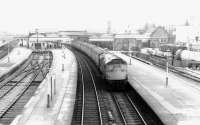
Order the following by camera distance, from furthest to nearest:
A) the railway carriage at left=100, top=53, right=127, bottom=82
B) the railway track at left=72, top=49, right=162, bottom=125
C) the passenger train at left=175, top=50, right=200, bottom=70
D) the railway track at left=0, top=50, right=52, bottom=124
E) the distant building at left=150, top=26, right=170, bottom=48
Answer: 1. the distant building at left=150, top=26, right=170, bottom=48
2. the passenger train at left=175, top=50, right=200, bottom=70
3. the railway carriage at left=100, top=53, right=127, bottom=82
4. the railway track at left=0, top=50, right=52, bottom=124
5. the railway track at left=72, top=49, right=162, bottom=125

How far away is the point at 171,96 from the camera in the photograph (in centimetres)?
2473

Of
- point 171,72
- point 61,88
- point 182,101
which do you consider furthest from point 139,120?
point 171,72

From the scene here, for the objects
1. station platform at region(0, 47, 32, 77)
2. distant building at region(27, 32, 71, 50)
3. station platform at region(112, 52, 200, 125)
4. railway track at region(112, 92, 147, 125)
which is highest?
distant building at region(27, 32, 71, 50)

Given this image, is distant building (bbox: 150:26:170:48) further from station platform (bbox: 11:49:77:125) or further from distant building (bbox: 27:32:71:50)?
station platform (bbox: 11:49:77:125)

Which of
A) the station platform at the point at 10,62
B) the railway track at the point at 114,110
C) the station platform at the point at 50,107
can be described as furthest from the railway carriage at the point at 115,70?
the station platform at the point at 10,62

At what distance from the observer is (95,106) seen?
2278 cm

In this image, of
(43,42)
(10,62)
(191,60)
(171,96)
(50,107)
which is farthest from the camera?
(43,42)

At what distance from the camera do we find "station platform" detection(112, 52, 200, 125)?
18.8 m

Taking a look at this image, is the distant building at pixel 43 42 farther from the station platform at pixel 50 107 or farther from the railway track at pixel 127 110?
the railway track at pixel 127 110

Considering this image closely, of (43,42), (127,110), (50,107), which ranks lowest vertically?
(127,110)

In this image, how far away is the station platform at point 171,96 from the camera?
1883cm

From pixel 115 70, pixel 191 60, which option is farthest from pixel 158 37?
pixel 115 70

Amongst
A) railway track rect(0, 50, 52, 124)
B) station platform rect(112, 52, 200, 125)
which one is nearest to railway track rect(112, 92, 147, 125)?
station platform rect(112, 52, 200, 125)

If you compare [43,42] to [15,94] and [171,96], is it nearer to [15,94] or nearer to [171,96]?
[15,94]
